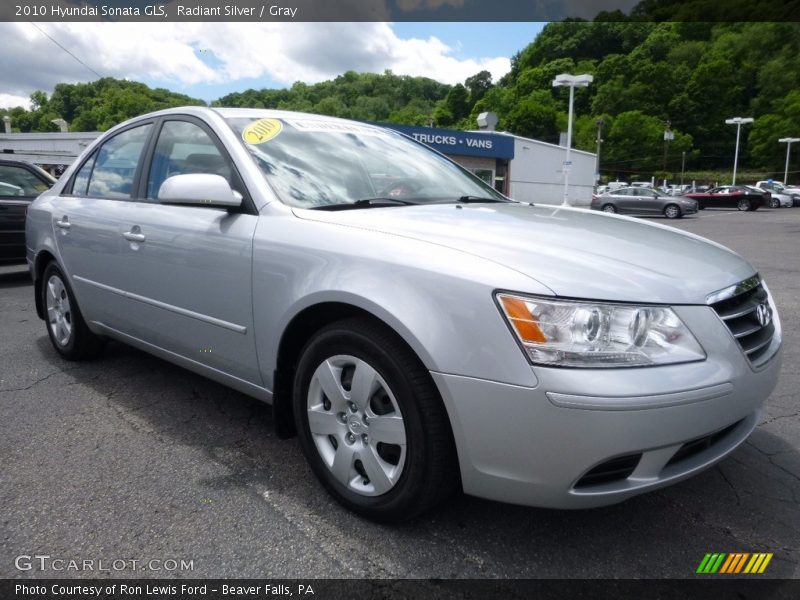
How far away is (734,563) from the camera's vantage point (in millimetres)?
2008

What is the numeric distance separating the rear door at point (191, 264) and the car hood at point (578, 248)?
15.7 inches

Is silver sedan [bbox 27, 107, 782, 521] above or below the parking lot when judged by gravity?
above

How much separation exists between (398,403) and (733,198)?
3750cm

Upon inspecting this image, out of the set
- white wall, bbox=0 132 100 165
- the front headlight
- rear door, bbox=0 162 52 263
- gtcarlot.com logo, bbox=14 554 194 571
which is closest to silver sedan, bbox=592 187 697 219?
rear door, bbox=0 162 52 263

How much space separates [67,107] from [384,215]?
186 feet

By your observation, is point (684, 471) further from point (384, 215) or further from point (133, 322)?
point (133, 322)

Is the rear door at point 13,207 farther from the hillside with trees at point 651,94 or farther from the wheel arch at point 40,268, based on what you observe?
the hillside with trees at point 651,94

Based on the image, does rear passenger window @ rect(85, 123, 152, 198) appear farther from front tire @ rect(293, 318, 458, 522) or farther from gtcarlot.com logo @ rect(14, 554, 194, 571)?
gtcarlot.com logo @ rect(14, 554, 194, 571)

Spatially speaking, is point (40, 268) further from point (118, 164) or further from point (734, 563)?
point (734, 563)

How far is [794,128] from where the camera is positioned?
2904 inches

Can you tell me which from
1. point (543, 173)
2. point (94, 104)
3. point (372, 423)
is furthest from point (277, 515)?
point (94, 104)

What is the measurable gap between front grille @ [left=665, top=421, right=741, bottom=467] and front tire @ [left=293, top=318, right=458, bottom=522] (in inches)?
27.5

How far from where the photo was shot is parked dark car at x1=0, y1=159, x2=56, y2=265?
24.3 ft

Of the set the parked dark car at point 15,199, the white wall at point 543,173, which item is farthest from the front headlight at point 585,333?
the white wall at point 543,173
